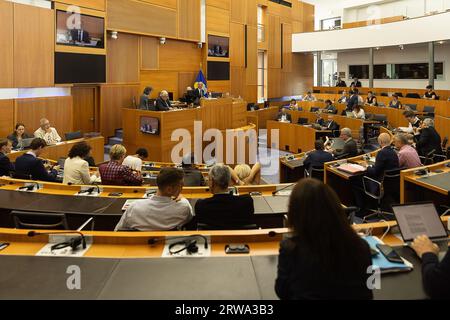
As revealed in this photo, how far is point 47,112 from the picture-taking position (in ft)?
32.8

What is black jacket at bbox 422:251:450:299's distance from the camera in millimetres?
1798

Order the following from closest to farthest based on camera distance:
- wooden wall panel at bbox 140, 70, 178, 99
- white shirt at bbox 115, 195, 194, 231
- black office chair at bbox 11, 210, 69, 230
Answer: white shirt at bbox 115, 195, 194, 231 < black office chair at bbox 11, 210, 69, 230 < wooden wall panel at bbox 140, 70, 178, 99

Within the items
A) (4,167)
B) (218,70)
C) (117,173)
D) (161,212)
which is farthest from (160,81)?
(161,212)

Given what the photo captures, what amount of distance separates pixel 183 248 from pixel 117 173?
274cm

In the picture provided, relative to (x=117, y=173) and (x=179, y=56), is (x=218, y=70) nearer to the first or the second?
(x=179, y=56)

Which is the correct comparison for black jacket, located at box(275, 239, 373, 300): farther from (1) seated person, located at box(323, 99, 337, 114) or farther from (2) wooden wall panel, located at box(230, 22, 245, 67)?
(2) wooden wall panel, located at box(230, 22, 245, 67)

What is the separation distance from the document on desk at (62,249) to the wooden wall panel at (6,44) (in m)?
7.36

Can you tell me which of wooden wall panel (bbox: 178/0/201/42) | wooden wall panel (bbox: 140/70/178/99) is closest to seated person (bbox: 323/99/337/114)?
wooden wall panel (bbox: 178/0/201/42)

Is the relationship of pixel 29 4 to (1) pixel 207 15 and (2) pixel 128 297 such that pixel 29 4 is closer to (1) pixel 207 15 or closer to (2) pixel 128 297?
(1) pixel 207 15

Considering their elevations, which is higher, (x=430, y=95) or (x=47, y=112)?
(x=430, y=95)

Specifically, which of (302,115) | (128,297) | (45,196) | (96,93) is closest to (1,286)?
(128,297)

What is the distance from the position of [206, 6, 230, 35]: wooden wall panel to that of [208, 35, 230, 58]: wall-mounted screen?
250 millimetres

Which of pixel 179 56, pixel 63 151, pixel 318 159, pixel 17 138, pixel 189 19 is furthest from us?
pixel 179 56

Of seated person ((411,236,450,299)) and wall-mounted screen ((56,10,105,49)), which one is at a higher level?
wall-mounted screen ((56,10,105,49))
